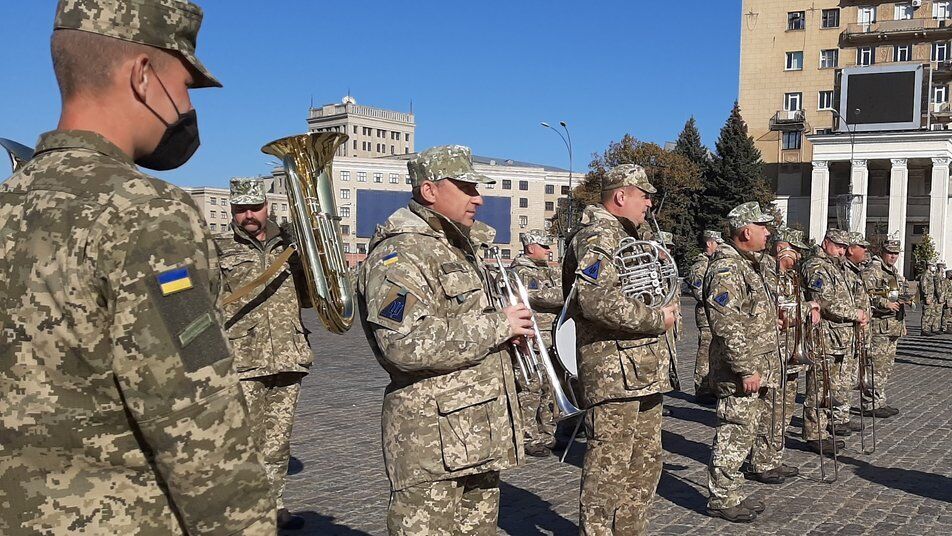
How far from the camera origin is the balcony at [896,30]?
5956 centimetres

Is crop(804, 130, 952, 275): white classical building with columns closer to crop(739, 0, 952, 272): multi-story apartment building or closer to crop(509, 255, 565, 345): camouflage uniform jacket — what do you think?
crop(739, 0, 952, 272): multi-story apartment building

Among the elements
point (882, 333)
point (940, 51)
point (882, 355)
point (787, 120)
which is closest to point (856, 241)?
point (882, 333)

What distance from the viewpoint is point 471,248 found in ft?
13.0

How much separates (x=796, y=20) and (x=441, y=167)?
66.5 m

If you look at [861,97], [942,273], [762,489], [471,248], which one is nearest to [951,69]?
[861,97]

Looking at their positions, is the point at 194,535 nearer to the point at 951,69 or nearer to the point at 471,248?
the point at 471,248

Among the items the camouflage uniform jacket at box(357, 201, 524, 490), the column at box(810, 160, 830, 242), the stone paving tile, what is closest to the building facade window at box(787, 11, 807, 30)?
the column at box(810, 160, 830, 242)

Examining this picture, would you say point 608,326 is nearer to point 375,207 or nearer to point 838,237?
point 838,237

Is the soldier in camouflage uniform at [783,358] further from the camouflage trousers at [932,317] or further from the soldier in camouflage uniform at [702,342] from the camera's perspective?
the camouflage trousers at [932,317]

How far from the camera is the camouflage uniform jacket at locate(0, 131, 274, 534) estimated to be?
1.69 metres

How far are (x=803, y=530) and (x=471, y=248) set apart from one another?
3.78 metres

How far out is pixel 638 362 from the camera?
5.17 meters

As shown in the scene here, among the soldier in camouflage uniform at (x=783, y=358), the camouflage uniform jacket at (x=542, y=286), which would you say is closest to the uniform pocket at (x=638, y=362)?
the soldier in camouflage uniform at (x=783, y=358)

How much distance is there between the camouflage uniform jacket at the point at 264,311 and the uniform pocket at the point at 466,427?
2.25m
